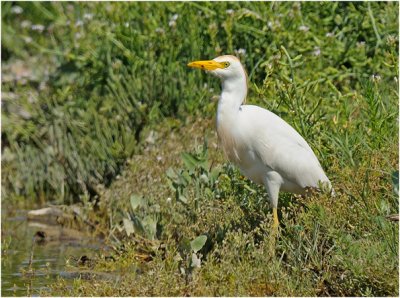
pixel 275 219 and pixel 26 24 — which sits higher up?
pixel 26 24

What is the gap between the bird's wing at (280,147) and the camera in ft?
24.1

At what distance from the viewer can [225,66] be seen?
A: 7359mm

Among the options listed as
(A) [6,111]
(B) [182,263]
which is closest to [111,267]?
(B) [182,263]

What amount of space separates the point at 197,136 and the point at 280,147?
6.76ft

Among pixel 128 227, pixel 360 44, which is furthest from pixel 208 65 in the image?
pixel 360 44

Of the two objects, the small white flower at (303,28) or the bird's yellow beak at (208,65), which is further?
the small white flower at (303,28)

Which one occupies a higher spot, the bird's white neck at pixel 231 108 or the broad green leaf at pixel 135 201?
the bird's white neck at pixel 231 108

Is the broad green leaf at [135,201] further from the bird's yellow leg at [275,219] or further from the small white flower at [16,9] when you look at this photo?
the small white flower at [16,9]

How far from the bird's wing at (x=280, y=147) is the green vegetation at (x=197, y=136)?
19 centimetres

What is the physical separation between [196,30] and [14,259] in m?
2.90

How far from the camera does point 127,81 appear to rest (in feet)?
34.5

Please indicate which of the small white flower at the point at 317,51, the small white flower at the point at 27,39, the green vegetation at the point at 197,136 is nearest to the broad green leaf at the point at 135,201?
the green vegetation at the point at 197,136

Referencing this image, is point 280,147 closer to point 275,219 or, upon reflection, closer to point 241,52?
point 275,219

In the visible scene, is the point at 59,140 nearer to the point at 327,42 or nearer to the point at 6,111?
the point at 6,111
